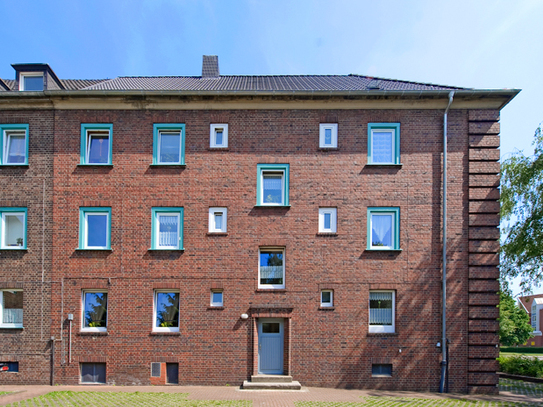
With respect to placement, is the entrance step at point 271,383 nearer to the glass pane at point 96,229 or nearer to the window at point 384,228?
the window at point 384,228

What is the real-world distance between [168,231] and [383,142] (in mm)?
8302

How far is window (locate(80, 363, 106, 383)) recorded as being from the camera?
13.5m

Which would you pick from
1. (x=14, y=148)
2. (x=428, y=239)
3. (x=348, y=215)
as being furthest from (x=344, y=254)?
(x=14, y=148)

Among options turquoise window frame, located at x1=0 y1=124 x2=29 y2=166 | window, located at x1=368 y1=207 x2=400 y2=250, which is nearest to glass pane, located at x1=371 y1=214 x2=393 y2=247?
window, located at x1=368 y1=207 x2=400 y2=250

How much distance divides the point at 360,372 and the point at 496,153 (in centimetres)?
894

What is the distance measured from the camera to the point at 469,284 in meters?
13.5

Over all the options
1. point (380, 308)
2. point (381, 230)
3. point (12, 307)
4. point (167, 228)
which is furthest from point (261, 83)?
point (12, 307)

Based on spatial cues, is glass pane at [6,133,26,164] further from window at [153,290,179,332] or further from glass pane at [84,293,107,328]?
window at [153,290,179,332]

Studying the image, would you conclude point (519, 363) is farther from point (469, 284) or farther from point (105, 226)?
point (105, 226)

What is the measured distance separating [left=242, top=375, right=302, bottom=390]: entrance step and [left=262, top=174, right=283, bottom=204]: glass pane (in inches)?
232

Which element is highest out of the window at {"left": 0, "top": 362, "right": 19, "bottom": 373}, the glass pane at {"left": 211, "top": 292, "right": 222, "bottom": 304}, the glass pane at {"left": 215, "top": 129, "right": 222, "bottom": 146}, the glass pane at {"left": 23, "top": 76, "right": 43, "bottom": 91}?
the glass pane at {"left": 23, "top": 76, "right": 43, "bottom": 91}

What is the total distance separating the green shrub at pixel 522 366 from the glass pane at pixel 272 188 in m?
12.5

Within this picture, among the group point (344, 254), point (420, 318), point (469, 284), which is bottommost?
point (420, 318)

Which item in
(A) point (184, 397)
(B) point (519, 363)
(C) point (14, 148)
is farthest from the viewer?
(B) point (519, 363)
